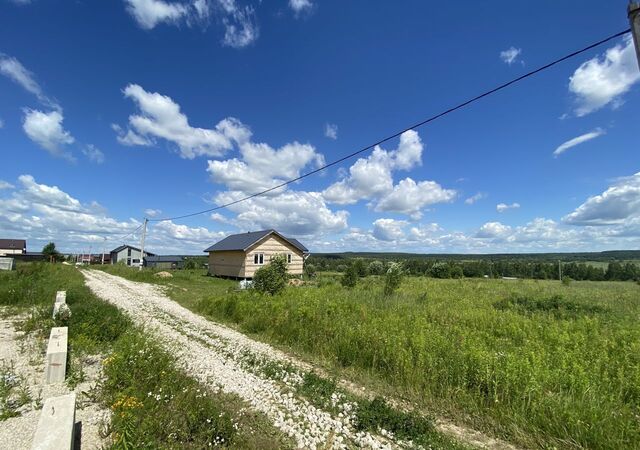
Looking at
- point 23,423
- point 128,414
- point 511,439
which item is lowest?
point 511,439

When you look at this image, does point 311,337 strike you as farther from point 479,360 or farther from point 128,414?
point 128,414

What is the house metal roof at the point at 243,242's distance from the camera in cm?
2859

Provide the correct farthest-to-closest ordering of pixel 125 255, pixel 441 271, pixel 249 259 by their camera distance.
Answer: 1. pixel 125 255
2. pixel 441 271
3. pixel 249 259

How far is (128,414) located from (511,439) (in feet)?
15.0

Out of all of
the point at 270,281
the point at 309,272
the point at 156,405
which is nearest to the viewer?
the point at 156,405

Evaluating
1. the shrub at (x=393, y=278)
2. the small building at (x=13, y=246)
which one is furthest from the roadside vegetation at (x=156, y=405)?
the small building at (x=13, y=246)

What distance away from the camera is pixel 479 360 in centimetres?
535

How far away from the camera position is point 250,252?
2816 centimetres

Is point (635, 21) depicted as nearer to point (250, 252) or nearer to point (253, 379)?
point (253, 379)

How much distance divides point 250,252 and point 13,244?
8319cm

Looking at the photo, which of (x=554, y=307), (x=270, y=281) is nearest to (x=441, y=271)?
(x=554, y=307)

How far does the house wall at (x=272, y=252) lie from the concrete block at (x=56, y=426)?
22792 millimetres

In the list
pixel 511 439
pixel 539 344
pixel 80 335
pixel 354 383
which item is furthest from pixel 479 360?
pixel 80 335

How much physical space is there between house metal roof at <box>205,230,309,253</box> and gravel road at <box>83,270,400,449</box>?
17.7 metres
